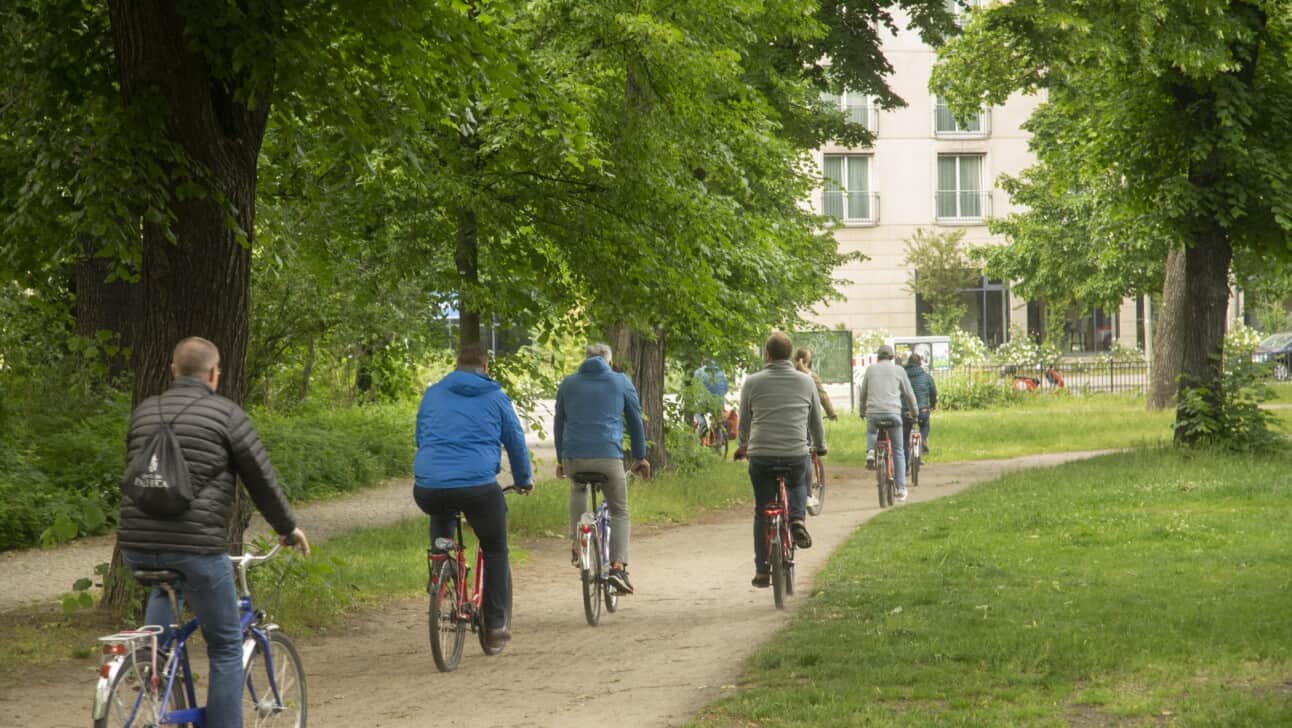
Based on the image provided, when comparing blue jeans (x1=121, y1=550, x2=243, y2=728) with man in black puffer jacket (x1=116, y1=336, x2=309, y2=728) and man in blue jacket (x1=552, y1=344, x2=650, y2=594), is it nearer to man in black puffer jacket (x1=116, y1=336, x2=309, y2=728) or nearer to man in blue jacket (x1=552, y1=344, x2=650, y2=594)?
man in black puffer jacket (x1=116, y1=336, x2=309, y2=728)

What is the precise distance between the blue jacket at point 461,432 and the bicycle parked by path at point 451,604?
1.03 ft

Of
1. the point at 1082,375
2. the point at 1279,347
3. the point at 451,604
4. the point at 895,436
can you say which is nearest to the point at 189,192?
the point at 451,604

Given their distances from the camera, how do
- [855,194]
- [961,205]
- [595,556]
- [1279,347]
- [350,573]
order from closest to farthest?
[595,556], [350,573], [1279,347], [855,194], [961,205]

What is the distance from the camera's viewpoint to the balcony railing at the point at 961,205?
58.3 metres

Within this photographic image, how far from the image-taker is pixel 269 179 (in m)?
13.7

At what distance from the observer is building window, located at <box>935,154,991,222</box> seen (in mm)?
58375

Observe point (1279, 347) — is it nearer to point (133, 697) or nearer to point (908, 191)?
point (908, 191)

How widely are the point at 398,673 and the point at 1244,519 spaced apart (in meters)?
8.96

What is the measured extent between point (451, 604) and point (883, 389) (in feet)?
37.8

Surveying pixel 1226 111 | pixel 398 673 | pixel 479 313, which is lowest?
pixel 398 673

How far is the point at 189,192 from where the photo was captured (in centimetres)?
975

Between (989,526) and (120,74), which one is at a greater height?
(120,74)

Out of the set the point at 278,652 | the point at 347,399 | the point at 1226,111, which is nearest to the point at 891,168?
the point at 347,399

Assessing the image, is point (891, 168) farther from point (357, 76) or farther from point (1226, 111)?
point (357, 76)
